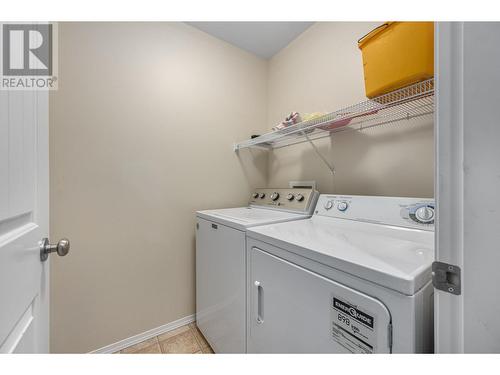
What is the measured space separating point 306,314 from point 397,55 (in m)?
1.16

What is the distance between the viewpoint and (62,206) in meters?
1.26

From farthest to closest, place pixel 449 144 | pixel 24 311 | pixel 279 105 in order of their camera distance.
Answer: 1. pixel 279 105
2. pixel 24 311
3. pixel 449 144

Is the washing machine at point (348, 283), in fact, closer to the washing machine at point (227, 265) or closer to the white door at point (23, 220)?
the washing machine at point (227, 265)

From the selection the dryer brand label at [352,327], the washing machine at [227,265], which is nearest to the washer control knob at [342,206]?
the washing machine at [227,265]

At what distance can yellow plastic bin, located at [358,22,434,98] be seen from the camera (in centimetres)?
80

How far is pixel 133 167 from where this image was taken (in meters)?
Answer: 1.50

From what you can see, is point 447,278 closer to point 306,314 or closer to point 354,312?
point 354,312

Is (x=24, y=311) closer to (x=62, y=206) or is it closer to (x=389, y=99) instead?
(x=62, y=206)

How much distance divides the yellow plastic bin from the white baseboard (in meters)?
2.11

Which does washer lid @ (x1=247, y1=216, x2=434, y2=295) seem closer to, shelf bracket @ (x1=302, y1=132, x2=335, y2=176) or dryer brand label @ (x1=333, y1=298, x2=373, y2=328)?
dryer brand label @ (x1=333, y1=298, x2=373, y2=328)

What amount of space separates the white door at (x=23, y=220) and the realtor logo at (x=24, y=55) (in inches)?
1.2
